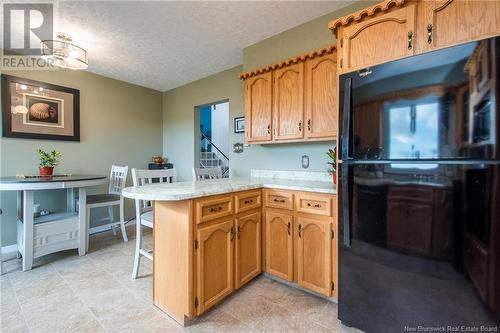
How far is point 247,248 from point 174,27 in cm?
227

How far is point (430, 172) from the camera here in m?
1.16

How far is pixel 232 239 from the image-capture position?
1790mm

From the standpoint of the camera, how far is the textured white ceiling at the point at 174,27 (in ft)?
6.54

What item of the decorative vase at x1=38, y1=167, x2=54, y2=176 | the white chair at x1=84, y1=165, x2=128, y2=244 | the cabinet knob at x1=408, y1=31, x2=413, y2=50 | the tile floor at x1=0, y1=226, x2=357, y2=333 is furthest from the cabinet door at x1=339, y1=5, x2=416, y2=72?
the decorative vase at x1=38, y1=167, x2=54, y2=176

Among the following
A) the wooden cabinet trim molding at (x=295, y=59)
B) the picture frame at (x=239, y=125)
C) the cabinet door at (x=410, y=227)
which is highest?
the wooden cabinet trim molding at (x=295, y=59)

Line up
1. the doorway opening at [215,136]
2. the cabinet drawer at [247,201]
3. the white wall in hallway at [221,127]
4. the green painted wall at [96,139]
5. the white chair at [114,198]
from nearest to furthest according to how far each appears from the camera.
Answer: the cabinet drawer at [247,201] < the green painted wall at [96,139] < the white chair at [114,198] < the doorway opening at [215,136] < the white wall in hallway at [221,127]

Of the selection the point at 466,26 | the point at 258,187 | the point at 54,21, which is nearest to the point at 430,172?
the point at 466,26

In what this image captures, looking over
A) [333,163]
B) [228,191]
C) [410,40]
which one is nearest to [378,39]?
[410,40]

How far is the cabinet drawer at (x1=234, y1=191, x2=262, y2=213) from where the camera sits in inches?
72.3

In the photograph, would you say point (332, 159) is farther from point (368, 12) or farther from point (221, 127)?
point (221, 127)

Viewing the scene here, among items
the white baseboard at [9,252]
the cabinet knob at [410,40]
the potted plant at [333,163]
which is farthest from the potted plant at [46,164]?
the cabinet knob at [410,40]

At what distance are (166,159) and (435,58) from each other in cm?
416

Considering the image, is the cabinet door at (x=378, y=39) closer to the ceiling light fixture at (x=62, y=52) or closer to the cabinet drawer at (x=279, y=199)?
the cabinet drawer at (x=279, y=199)

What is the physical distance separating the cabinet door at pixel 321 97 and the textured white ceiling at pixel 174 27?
555 millimetres
